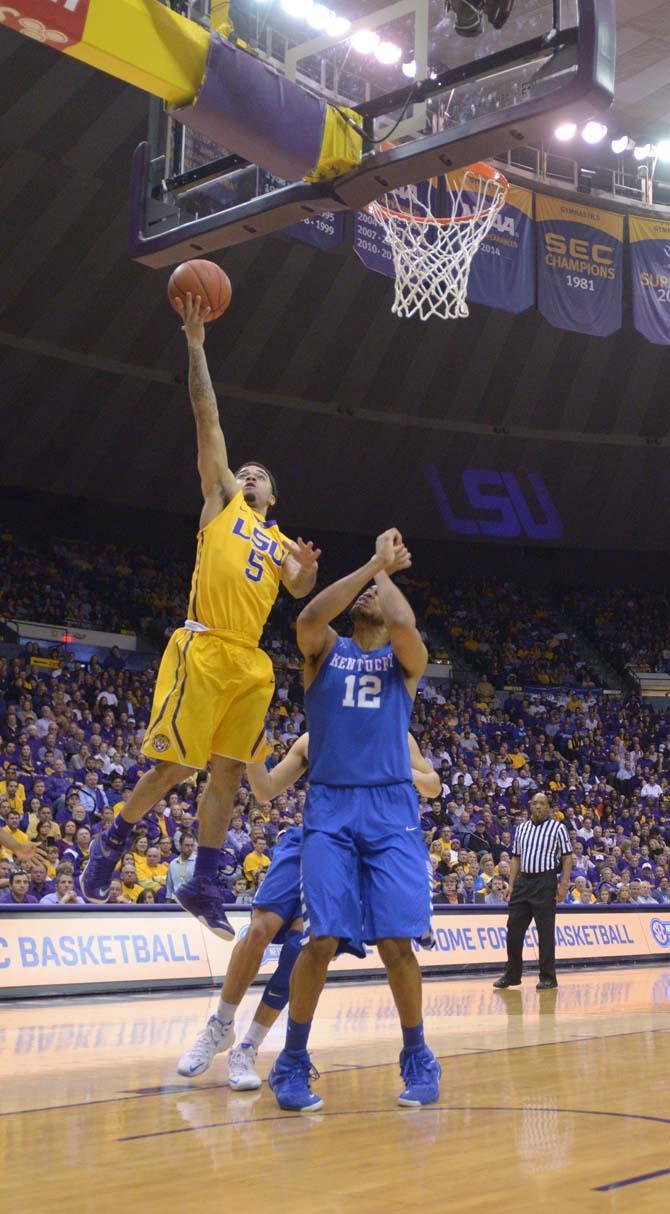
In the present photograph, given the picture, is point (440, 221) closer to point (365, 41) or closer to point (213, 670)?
point (365, 41)

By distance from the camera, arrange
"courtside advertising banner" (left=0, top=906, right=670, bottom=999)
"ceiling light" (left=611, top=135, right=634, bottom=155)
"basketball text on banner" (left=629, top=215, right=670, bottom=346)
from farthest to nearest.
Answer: "basketball text on banner" (left=629, top=215, right=670, bottom=346), "ceiling light" (left=611, top=135, right=634, bottom=155), "courtside advertising banner" (left=0, top=906, right=670, bottom=999)

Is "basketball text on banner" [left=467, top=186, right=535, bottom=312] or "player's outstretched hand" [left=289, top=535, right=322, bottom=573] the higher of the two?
"basketball text on banner" [left=467, top=186, right=535, bottom=312]

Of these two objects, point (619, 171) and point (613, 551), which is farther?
point (613, 551)

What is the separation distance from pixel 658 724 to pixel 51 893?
58.3 ft

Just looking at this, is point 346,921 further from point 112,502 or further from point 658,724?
point 658,724

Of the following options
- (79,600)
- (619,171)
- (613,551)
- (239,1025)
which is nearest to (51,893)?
(239,1025)

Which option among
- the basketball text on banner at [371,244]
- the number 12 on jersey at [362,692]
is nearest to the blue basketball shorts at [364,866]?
the number 12 on jersey at [362,692]

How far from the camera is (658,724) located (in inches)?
1045

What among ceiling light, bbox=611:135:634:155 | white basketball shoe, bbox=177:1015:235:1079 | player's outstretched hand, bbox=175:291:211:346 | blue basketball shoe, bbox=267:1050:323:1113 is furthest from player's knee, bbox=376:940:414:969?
ceiling light, bbox=611:135:634:155

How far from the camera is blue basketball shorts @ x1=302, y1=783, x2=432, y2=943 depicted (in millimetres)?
5219

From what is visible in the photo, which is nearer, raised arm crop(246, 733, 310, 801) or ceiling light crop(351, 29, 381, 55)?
raised arm crop(246, 733, 310, 801)

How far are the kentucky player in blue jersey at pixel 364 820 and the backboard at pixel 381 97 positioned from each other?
216 cm

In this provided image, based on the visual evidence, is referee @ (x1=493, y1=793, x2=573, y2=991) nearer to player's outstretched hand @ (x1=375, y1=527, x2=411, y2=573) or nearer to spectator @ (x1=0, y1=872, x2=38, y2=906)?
spectator @ (x1=0, y1=872, x2=38, y2=906)

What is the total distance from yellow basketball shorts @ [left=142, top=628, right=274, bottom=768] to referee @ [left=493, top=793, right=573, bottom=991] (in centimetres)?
682
